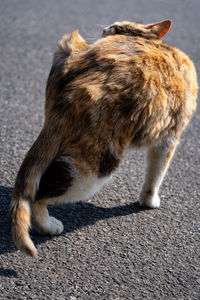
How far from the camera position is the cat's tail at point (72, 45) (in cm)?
315

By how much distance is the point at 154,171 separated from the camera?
3.55m

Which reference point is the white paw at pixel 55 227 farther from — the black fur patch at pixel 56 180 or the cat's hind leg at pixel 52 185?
the black fur patch at pixel 56 180

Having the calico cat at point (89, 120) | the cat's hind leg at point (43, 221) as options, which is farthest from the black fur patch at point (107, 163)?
Answer: the cat's hind leg at point (43, 221)

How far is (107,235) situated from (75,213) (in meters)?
0.36

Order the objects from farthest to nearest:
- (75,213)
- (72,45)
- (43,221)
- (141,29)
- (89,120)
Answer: (75,213), (141,29), (72,45), (43,221), (89,120)

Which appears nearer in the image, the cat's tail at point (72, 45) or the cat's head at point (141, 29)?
the cat's tail at point (72, 45)

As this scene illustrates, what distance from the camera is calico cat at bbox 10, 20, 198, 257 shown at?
2803 mm

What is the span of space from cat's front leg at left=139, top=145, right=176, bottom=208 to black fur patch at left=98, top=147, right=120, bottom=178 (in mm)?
592

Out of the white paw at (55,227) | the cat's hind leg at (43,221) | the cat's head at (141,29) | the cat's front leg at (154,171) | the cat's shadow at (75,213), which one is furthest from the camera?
the cat's front leg at (154,171)

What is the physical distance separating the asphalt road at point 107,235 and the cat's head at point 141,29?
223 mm

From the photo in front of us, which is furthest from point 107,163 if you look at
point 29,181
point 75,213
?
point 75,213

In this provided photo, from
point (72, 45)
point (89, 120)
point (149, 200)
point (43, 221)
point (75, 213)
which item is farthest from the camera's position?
point (149, 200)

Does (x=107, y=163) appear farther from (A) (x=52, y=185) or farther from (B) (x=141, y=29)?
(B) (x=141, y=29)

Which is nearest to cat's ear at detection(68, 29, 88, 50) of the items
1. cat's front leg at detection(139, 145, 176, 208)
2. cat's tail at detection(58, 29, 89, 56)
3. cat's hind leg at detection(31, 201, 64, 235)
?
cat's tail at detection(58, 29, 89, 56)
